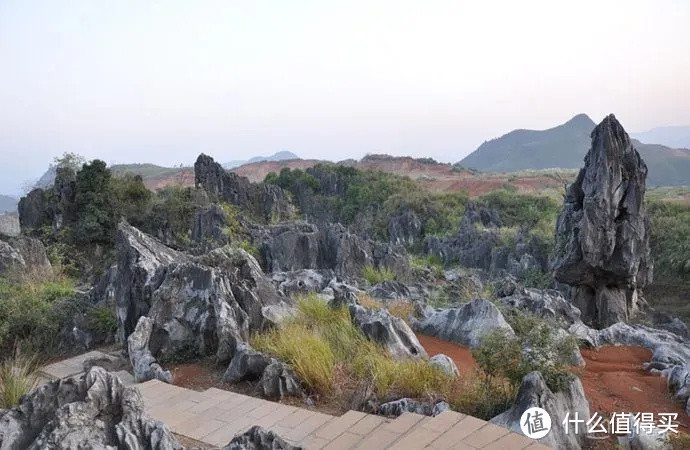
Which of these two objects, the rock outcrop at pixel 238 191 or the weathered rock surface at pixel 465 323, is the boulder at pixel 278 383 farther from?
the rock outcrop at pixel 238 191

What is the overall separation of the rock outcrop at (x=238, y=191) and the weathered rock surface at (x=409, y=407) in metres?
24.4

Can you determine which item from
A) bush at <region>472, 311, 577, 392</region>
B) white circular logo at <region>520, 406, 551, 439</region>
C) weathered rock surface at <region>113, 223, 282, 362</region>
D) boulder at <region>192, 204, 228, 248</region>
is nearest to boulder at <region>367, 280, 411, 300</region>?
weathered rock surface at <region>113, 223, 282, 362</region>

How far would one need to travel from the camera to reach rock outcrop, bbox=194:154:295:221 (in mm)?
28891

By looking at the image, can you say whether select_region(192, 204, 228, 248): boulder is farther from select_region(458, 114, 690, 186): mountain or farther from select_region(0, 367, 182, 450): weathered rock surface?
select_region(458, 114, 690, 186): mountain

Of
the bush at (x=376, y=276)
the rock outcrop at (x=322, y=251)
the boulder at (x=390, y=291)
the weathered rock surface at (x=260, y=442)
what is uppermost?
the weathered rock surface at (x=260, y=442)

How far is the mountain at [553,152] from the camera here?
264ft

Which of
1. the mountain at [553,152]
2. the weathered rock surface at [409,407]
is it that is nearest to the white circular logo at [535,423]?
the weathered rock surface at [409,407]

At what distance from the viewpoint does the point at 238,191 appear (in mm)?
29641

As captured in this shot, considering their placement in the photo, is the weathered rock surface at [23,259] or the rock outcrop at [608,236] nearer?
the weathered rock surface at [23,259]

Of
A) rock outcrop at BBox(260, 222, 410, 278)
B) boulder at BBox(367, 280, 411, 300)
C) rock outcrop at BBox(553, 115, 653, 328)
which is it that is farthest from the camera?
rock outcrop at BBox(260, 222, 410, 278)

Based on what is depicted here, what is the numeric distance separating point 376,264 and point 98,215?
28.3ft

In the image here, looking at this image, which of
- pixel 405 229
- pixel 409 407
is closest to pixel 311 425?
pixel 409 407

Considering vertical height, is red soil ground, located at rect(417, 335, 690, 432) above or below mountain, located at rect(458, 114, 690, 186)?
above

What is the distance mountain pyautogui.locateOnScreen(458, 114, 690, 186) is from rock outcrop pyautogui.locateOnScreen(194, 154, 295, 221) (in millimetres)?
62998
